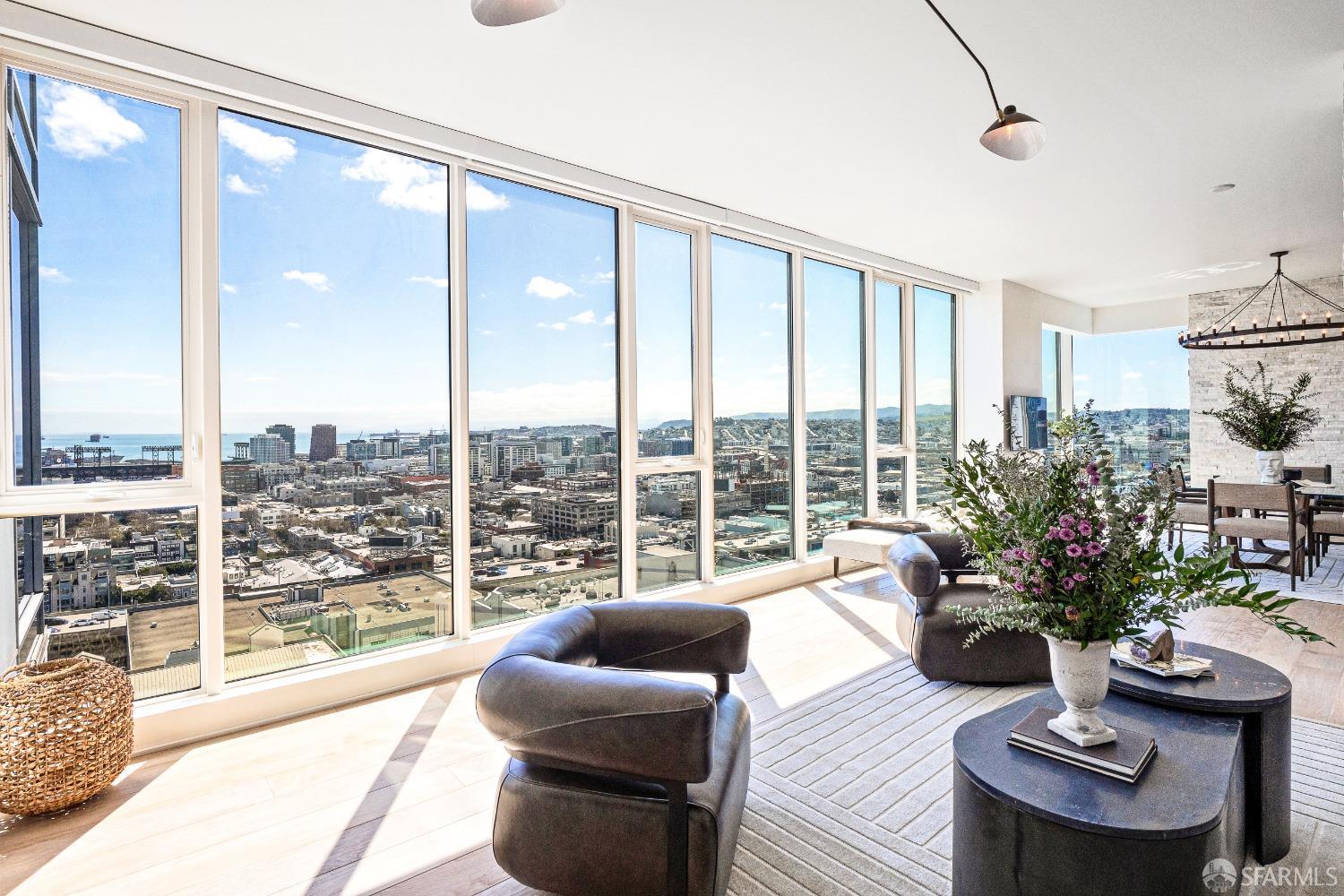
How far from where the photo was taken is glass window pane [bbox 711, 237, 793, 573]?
5270 millimetres

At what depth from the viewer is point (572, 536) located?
4.32 m

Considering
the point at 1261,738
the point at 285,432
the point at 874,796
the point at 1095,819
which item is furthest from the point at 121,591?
the point at 1261,738

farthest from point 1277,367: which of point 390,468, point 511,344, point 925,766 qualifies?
point 390,468

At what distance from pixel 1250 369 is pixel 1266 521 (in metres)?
3.36

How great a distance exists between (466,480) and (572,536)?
83 centimetres

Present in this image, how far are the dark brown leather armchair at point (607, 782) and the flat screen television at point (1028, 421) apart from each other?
666 centimetres

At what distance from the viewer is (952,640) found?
340cm

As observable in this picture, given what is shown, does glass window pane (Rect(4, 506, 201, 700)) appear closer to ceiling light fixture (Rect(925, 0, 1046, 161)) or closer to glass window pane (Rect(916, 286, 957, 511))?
ceiling light fixture (Rect(925, 0, 1046, 161))

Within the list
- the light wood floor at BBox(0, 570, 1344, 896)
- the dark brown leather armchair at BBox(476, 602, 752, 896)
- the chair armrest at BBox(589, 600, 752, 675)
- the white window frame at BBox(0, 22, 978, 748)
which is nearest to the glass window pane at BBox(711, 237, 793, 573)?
the white window frame at BBox(0, 22, 978, 748)

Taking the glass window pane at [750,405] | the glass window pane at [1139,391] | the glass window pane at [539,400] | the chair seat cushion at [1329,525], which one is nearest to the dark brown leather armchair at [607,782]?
the glass window pane at [539,400]

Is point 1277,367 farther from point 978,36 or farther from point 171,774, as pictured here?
point 171,774

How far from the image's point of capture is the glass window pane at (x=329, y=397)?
10.4 ft

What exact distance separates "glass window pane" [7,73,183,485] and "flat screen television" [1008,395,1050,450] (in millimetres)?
7276

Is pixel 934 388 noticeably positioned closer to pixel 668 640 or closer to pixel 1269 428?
pixel 1269 428
